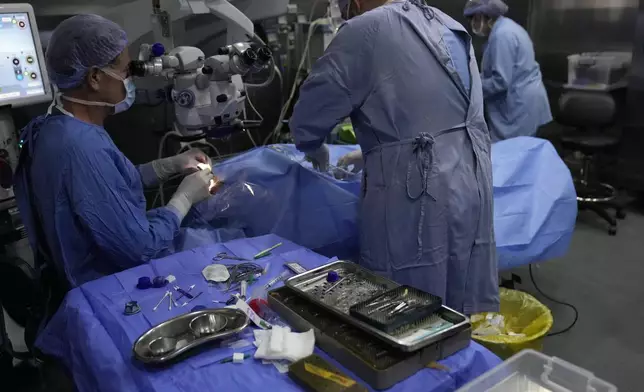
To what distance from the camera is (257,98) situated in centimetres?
292

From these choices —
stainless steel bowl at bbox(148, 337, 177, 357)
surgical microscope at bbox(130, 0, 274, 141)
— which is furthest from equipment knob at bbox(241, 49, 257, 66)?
stainless steel bowl at bbox(148, 337, 177, 357)

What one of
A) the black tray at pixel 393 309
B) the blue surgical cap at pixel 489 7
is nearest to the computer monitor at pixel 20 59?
the black tray at pixel 393 309

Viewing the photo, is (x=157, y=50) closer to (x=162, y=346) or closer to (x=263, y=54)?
(x=263, y=54)

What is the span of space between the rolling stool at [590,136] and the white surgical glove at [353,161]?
221 centimetres

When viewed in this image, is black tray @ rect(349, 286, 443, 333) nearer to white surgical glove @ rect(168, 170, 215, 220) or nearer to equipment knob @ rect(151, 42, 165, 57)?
white surgical glove @ rect(168, 170, 215, 220)

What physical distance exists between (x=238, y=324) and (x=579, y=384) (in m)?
0.64

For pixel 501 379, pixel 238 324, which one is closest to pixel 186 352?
pixel 238 324

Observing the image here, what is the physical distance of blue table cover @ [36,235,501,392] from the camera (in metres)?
0.94

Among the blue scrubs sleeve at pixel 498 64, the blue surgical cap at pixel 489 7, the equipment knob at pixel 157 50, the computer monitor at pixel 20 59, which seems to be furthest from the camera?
the blue surgical cap at pixel 489 7

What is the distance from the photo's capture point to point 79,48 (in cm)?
149

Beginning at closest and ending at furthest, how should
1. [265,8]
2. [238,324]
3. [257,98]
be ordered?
1. [238,324]
2. [265,8]
3. [257,98]

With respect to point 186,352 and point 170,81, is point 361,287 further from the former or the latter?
point 170,81

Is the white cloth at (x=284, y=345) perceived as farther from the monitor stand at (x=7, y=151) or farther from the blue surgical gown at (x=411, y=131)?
the monitor stand at (x=7, y=151)

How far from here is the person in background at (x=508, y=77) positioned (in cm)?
331
